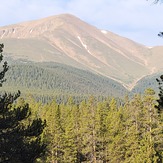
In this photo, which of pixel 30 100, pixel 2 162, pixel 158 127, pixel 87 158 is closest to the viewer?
pixel 2 162

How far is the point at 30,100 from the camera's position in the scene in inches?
3066

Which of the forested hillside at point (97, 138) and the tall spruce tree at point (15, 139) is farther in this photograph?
the forested hillside at point (97, 138)

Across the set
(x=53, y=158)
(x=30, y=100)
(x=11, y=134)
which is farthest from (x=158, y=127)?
(x=30, y=100)

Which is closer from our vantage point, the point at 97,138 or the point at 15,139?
the point at 15,139

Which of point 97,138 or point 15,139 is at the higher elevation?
point 97,138

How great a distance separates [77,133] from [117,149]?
33.6 feet

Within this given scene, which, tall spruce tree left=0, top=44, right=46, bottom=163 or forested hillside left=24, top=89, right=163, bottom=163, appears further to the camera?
forested hillside left=24, top=89, right=163, bottom=163

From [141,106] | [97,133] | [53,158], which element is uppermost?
[141,106]

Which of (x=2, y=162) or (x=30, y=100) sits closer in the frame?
(x=2, y=162)

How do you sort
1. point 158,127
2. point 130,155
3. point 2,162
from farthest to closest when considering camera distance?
point 130,155, point 158,127, point 2,162

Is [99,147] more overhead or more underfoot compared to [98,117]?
more underfoot

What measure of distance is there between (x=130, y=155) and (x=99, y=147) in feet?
22.3

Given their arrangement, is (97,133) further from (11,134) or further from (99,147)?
(11,134)

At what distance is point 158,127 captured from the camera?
1869 inches
